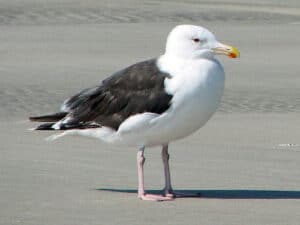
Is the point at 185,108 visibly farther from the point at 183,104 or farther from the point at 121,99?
the point at 121,99

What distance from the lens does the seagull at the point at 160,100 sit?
28.3 feet

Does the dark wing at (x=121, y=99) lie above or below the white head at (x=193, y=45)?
below

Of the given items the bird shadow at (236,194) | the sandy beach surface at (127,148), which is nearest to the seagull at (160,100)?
the bird shadow at (236,194)

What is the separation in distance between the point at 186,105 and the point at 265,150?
2582 millimetres

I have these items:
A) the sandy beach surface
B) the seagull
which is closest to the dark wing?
the seagull

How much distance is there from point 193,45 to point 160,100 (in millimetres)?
487

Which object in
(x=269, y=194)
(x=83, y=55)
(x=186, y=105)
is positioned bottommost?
(x=269, y=194)

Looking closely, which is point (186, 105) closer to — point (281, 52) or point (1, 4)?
point (281, 52)

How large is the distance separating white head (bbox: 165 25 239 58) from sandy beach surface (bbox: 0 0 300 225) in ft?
3.39

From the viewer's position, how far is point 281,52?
1938cm

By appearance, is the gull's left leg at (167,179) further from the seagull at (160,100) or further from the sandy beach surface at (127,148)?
the sandy beach surface at (127,148)

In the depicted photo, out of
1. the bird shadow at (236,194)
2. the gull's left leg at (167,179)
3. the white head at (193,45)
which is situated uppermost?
the white head at (193,45)

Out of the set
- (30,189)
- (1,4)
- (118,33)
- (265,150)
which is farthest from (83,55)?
(30,189)

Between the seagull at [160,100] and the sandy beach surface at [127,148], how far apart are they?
0.42m
